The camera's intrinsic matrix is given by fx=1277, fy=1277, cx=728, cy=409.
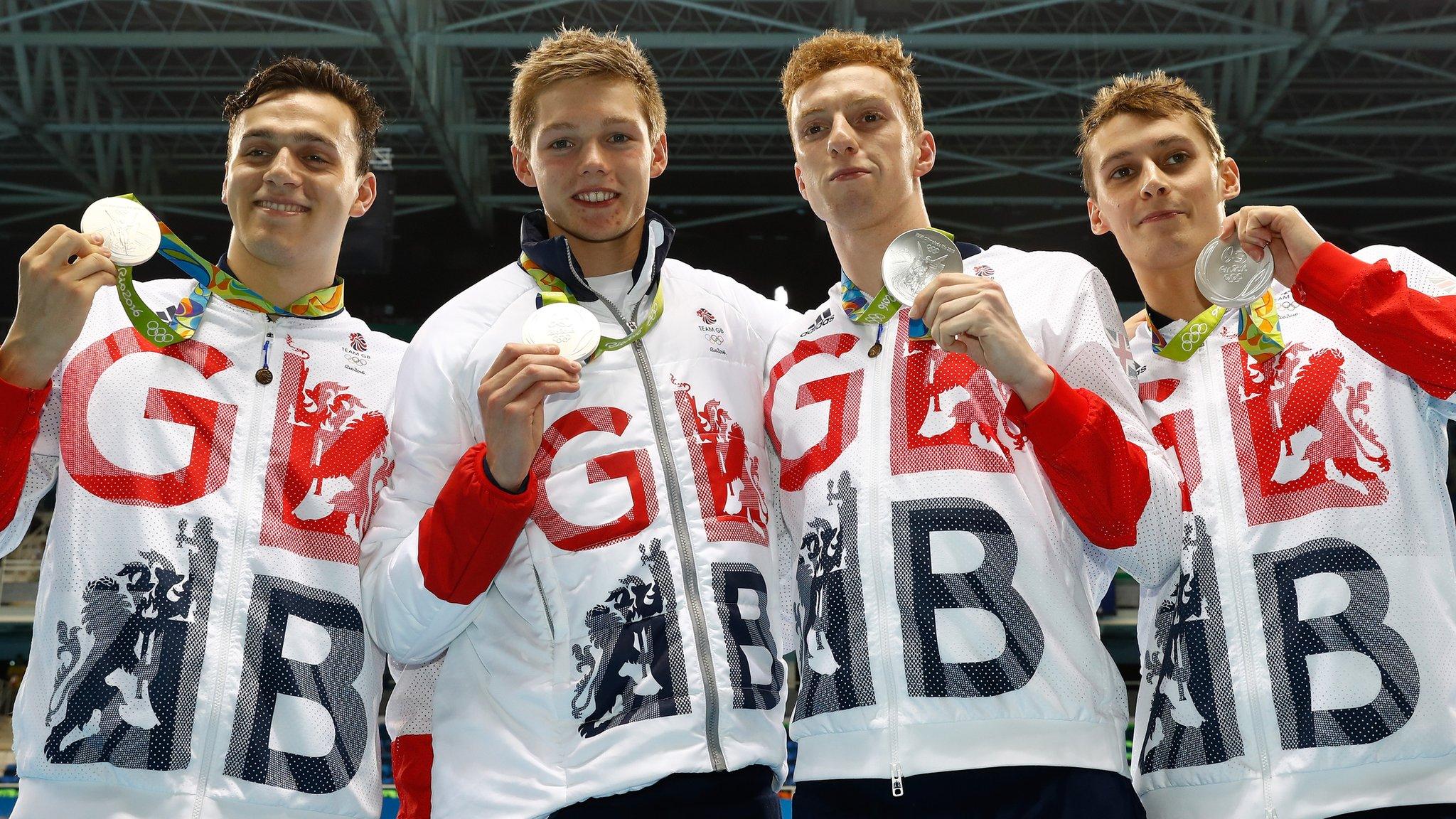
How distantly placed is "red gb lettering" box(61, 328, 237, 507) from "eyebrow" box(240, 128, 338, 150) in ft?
1.78

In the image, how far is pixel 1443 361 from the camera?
8.22ft

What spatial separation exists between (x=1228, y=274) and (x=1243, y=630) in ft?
2.49

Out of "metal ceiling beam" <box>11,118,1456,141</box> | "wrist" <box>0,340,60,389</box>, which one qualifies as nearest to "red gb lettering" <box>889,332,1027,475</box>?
"wrist" <box>0,340,60,389</box>

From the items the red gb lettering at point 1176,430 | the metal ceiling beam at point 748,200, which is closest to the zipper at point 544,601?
the red gb lettering at point 1176,430

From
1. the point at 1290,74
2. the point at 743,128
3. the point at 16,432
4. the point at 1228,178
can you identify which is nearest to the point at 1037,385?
the point at 1228,178

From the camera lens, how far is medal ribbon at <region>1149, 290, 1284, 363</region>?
2.81 meters

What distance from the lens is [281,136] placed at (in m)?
3.09

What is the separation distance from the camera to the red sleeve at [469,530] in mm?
2490

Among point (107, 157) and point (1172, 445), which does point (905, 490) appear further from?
point (107, 157)

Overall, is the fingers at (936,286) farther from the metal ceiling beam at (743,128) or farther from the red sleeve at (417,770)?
the metal ceiling beam at (743,128)

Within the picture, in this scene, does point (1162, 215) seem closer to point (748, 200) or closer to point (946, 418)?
point (946, 418)

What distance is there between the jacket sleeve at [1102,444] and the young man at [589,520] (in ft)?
2.16

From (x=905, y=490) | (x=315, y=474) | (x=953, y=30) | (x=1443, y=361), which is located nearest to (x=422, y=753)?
(x=315, y=474)

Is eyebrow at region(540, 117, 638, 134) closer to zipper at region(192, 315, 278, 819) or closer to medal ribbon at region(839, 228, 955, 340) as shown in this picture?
medal ribbon at region(839, 228, 955, 340)
